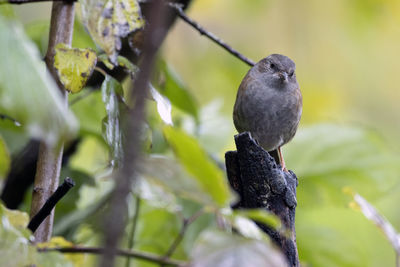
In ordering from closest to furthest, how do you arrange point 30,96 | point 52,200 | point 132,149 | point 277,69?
1. point 132,149
2. point 30,96
3. point 52,200
4. point 277,69

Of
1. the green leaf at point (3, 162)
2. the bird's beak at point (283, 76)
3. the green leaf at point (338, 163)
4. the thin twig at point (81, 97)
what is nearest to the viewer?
the green leaf at point (3, 162)

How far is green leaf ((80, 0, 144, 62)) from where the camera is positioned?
1479mm

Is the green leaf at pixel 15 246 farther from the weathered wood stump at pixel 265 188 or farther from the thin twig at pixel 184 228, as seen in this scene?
the weathered wood stump at pixel 265 188

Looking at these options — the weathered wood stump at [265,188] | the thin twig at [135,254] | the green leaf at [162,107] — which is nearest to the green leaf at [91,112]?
the weathered wood stump at [265,188]

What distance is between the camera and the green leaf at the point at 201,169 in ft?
2.97

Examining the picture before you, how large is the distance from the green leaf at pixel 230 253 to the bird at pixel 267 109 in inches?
84.4

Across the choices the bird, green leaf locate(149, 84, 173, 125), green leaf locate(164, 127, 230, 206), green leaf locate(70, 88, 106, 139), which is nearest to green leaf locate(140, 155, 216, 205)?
green leaf locate(164, 127, 230, 206)

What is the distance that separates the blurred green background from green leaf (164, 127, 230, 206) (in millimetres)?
1110

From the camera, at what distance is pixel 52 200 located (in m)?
1.28

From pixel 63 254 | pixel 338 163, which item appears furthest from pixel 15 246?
pixel 338 163

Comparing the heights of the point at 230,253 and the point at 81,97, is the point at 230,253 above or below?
above

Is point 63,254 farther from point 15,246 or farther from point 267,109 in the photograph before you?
point 267,109

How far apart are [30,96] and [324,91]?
4374mm

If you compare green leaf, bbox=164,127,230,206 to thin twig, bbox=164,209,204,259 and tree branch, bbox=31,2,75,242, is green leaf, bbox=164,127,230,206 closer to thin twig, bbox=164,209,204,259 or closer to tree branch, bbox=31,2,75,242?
thin twig, bbox=164,209,204,259
